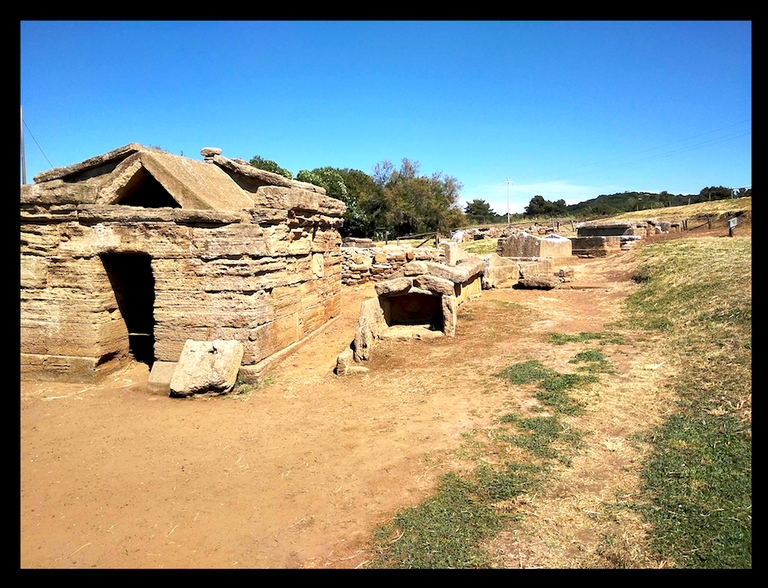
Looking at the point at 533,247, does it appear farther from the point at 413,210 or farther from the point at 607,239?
the point at 413,210

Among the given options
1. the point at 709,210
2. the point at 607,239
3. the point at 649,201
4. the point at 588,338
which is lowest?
the point at 588,338

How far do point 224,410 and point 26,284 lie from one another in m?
4.63

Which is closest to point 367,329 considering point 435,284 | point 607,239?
point 435,284

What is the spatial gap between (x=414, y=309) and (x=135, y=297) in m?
6.02

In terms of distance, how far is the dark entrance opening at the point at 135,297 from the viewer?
9148 mm

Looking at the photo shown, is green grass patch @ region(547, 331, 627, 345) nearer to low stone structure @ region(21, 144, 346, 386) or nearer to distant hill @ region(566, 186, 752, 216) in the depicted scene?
low stone structure @ region(21, 144, 346, 386)

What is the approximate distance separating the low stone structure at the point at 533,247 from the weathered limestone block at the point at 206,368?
13.7 m

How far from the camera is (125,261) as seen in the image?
32.1ft

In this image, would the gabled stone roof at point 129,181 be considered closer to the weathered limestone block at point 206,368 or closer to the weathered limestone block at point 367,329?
the weathered limestone block at point 206,368

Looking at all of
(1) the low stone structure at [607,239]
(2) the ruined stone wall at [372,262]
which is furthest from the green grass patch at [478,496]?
(1) the low stone structure at [607,239]

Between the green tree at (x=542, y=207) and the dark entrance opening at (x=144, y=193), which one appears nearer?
the dark entrance opening at (x=144, y=193)

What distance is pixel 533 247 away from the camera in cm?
1875

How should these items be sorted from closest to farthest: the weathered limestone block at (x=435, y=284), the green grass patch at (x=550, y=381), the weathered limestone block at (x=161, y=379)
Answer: the green grass patch at (x=550, y=381)
the weathered limestone block at (x=161, y=379)
the weathered limestone block at (x=435, y=284)

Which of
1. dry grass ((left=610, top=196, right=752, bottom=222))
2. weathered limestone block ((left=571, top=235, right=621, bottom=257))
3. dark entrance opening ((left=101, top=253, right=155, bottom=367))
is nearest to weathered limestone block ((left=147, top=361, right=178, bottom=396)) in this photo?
dark entrance opening ((left=101, top=253, right=155, bottom=367))
